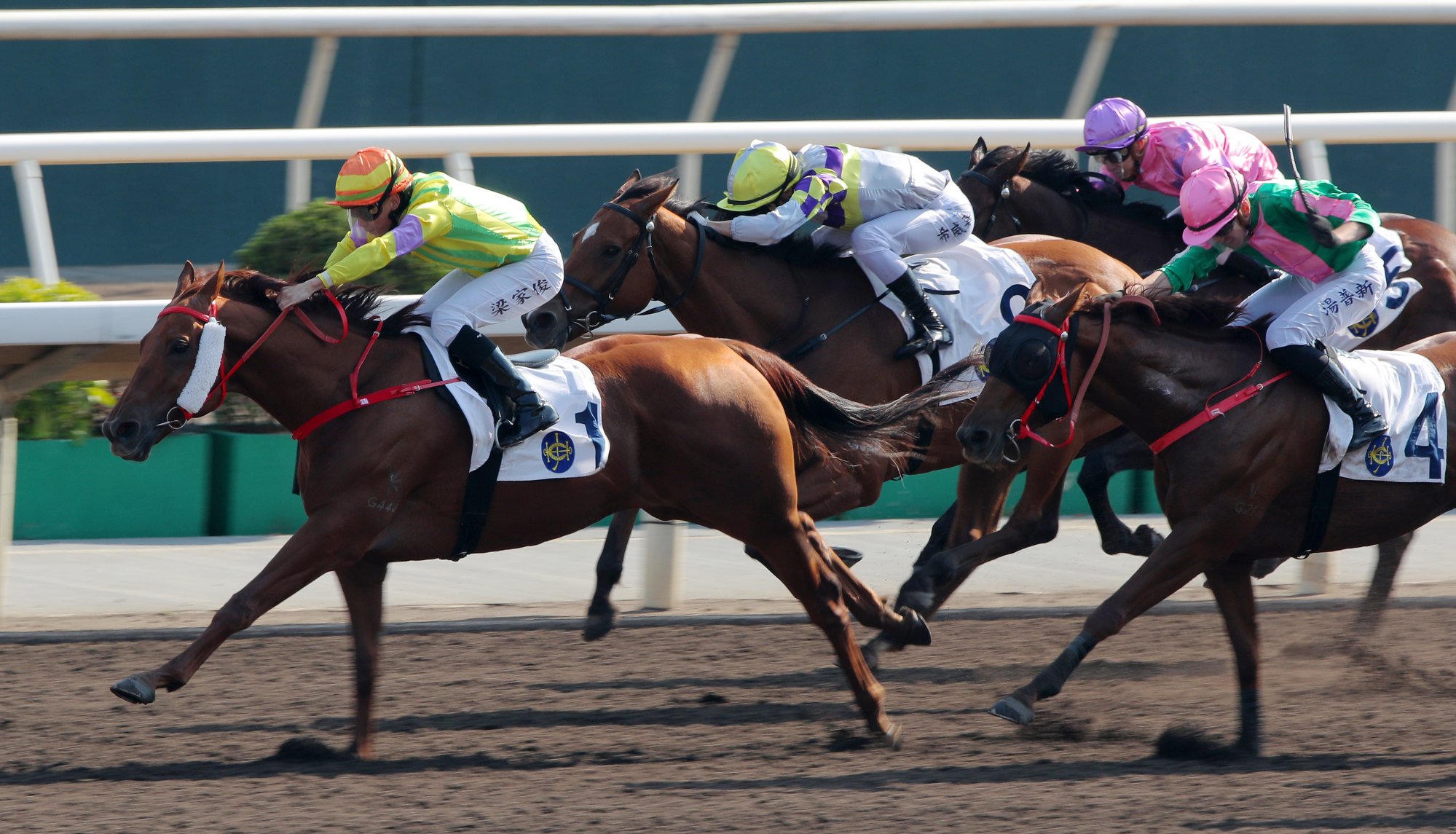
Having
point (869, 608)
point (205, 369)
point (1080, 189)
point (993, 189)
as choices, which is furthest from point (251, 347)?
point (1080, 189)

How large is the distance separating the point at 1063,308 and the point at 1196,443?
578mm

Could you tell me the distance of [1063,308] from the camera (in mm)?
5395

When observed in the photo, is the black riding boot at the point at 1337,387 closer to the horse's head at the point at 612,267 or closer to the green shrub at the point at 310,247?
the horse's head at the point at 612,267

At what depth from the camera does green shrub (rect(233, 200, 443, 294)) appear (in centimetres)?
827

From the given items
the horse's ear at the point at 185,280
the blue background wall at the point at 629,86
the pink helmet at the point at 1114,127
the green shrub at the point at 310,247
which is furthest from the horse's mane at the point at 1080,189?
the horse's ear at the point at 185,280

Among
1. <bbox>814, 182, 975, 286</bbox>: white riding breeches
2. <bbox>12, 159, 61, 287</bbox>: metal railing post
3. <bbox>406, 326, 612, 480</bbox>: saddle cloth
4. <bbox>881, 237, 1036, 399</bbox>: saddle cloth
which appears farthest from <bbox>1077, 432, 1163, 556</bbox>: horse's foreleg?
<bbox>12, 159, 61, 287</bbox>: metal railing post

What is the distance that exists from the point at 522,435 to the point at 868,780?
146 cm

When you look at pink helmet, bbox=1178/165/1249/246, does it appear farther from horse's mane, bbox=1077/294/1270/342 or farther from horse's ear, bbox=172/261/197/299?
horse's ear, bbox=172/261/197/299

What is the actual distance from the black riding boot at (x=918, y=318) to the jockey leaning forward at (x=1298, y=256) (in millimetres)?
1224

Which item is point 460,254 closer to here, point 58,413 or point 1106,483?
point 1106,483

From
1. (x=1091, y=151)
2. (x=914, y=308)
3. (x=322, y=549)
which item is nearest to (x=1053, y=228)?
(x=1091, y=151)

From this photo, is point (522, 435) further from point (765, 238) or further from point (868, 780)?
Result: point (765, 238)

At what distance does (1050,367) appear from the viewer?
17.3 ft

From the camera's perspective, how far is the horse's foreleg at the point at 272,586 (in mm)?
4977
